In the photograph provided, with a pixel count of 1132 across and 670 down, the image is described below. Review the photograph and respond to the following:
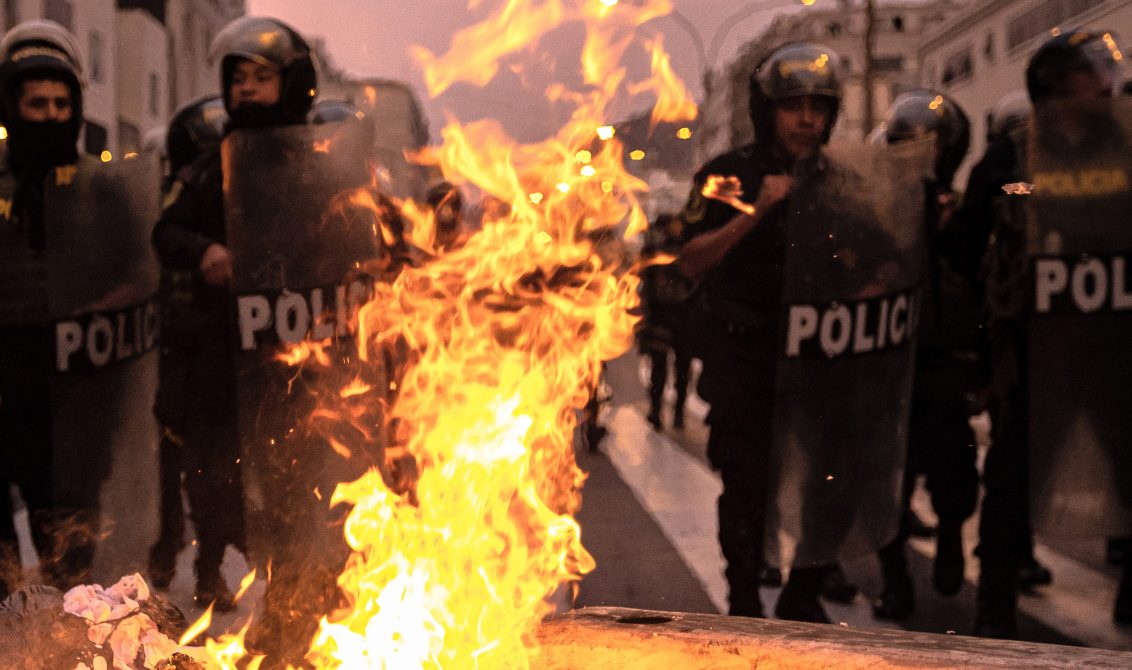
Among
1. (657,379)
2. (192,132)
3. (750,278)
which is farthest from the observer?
(657,379)

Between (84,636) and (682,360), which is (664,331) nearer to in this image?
(682,360)

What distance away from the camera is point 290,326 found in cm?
434

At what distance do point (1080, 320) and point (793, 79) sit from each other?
141 centimetres

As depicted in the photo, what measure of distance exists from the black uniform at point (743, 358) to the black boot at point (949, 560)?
3.86ft

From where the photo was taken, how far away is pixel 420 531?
120 inches

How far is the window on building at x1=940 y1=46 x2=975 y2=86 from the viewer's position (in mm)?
23220

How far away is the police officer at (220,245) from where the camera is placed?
4402mm

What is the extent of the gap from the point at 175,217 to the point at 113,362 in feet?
2.12

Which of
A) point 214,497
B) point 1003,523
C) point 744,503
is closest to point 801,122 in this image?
point 744,503

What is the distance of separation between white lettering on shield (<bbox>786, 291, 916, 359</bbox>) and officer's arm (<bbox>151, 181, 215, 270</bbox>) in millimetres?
2237

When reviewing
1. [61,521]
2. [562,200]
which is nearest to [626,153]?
[562,200]

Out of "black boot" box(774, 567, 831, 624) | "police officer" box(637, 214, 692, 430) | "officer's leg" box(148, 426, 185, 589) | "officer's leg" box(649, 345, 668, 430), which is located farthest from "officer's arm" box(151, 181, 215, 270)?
"officer's leg" box(649, 345, 668, 430)

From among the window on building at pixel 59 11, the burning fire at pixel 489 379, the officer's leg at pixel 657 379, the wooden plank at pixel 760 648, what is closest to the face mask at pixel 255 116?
the burning fire at pixel 489 379

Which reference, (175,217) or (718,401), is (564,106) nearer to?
(718,401)
